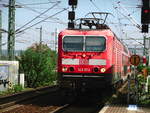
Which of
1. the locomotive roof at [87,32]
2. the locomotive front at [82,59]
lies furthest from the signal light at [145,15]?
the locomotive front at [82,59]

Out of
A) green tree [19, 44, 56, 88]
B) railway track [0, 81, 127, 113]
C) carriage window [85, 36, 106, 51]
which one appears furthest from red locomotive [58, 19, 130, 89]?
green tree [19, 44, 56, 88]

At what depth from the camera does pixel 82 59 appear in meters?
16.5

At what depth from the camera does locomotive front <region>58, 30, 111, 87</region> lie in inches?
641

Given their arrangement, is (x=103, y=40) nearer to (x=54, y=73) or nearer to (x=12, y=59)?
(x=12, y=59)

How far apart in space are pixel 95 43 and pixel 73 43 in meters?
0.95

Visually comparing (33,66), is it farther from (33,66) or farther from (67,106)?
(67,106)

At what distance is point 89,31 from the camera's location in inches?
672

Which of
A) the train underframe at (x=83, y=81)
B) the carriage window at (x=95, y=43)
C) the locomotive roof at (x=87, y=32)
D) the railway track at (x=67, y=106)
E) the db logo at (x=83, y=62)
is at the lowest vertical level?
the railway track at (x=67, y=106)

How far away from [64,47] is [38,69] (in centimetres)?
1399

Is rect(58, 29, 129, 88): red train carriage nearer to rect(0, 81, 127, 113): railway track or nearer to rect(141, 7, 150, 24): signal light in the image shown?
rect(0, 81, 127, 113): railway track

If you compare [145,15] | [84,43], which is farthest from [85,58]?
[145,15]

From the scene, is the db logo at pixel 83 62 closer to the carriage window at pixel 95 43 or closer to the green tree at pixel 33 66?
the carriage window at pixel 95 43

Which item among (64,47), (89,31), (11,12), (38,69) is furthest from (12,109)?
(38,69)

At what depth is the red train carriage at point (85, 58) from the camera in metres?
16.3
